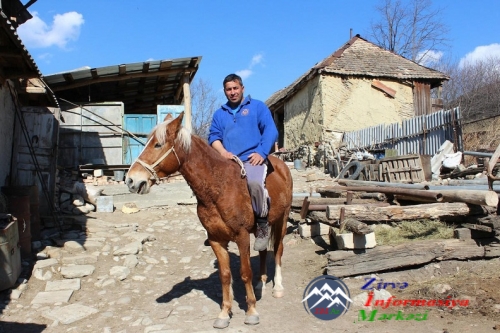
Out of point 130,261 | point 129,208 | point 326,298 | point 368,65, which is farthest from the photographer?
point 368,65

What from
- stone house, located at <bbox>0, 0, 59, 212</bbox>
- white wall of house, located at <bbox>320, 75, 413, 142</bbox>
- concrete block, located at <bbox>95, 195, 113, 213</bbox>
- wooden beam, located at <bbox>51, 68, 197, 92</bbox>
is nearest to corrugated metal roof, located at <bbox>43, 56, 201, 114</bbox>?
wooden beam, located at <bbox>51, 68, 197, 92</bbox>

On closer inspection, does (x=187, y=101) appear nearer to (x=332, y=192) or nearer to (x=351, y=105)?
(x=332, y=192)

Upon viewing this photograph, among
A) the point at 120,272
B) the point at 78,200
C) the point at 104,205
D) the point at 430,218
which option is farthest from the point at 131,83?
the point at 430,218

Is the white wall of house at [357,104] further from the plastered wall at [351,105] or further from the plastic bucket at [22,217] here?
the plastic bucket at [22,217]

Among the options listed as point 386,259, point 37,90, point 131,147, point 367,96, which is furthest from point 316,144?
point 386,259

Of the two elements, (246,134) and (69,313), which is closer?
(246,134)

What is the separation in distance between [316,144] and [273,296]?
12856 millimetres

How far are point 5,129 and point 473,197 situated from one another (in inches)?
335

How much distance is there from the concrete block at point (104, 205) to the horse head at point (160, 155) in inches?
272

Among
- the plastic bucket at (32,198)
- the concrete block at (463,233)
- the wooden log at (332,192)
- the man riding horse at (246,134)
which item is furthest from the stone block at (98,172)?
the concrete block at (463,233)

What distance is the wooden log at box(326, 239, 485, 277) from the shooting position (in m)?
4.57

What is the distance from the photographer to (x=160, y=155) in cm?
336

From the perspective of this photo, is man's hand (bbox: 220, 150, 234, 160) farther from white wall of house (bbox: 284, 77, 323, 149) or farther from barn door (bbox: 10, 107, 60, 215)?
white wall of house (bbox: 284, 77, 323, 149)

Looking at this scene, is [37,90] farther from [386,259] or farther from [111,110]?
[386,259]
